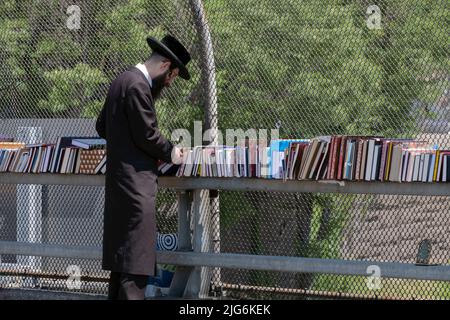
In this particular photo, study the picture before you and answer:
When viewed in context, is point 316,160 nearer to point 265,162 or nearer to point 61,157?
point 265,162

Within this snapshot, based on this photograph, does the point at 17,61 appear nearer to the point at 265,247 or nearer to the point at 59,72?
the point at 59,72

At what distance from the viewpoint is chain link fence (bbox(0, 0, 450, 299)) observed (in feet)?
22.2

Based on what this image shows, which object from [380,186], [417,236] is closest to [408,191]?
[380,186]

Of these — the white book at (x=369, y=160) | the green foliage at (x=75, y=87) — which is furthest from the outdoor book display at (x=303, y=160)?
the green foliage at (x=75, y=87)

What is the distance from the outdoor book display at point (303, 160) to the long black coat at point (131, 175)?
2.29 ft

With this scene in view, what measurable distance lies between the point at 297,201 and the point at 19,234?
103 inches

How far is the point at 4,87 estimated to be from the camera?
28.6 feet

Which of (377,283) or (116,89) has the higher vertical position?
(116,89)

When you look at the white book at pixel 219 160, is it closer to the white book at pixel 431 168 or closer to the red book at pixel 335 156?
the red book at pixel 335 156

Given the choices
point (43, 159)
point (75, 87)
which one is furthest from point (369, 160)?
point (75, 87)

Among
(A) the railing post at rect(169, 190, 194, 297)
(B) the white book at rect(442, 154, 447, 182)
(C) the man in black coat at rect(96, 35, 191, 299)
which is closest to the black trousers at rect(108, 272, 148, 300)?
(C) the man in black coat at rect(96, 35, 191, 299)

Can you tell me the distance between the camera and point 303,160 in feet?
22.1

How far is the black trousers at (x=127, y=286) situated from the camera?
628 cm
